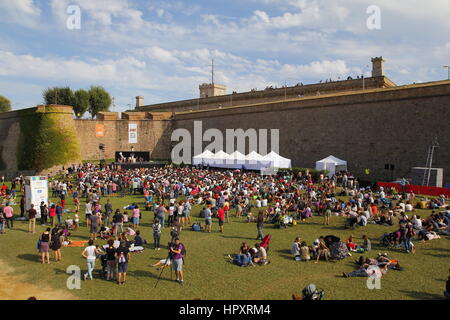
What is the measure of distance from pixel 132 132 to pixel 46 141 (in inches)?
459

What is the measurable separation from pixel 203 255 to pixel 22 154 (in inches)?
1516

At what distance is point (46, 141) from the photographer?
40250 mm

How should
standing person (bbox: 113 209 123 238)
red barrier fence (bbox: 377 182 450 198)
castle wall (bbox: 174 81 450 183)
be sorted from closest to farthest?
1. standing person (bbox: 113 209 123 238)
2. red barrier fence (bbox: 377 182 450 198)
3. castle wall (bbox: 174 81 450 183)

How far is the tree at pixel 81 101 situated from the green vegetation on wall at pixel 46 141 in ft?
62.7

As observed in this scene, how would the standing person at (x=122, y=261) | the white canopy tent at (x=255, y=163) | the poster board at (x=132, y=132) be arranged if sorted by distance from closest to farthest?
the standing person at (x=122, y=261)
the white canopy tent at (x=255, y=163)
the poster board at (x=132, y=132)

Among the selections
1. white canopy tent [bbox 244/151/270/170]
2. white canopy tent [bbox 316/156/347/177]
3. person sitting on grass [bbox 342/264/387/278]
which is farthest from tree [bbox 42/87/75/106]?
person sitting on grass [bbox 342/264/387/278]

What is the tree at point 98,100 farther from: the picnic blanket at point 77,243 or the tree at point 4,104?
the picnic blanket at point 77,243

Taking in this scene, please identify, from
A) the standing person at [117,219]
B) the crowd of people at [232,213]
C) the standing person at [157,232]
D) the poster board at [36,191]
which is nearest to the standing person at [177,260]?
the crowd of people at [232,213]

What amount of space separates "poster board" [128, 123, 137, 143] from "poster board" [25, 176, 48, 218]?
3325cm

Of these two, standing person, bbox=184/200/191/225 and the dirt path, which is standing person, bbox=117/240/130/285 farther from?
standing person, bbox=184/200/191/225

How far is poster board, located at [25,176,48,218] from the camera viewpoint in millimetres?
15805

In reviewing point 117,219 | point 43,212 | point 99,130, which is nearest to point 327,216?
point 117,219

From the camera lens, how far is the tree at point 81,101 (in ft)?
200

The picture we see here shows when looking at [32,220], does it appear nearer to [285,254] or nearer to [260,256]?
[260,256]
